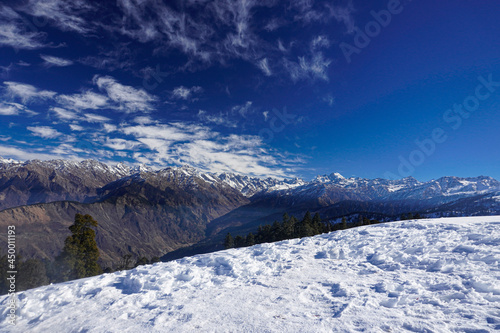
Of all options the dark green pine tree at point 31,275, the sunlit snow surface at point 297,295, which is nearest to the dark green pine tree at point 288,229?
the sunlit snow surface at point 297,295

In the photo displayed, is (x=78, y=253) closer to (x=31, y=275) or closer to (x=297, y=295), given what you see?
(x=31, y=275)

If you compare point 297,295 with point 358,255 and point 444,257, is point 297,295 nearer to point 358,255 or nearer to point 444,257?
point 358,255

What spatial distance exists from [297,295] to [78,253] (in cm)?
3088

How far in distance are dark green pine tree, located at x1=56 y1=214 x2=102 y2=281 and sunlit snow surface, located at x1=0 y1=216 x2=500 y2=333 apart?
23361 mm

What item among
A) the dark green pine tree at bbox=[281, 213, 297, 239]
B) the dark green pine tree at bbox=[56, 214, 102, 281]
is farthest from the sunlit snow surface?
the dark green pine tree at bbox=[281, 213, 297, 239]

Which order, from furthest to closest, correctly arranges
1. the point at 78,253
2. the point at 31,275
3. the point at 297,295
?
the point at 31,275
the point at 78,253
the point at 297,295

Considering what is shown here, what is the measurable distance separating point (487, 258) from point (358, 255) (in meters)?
4.37

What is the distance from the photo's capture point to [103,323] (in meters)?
5.68

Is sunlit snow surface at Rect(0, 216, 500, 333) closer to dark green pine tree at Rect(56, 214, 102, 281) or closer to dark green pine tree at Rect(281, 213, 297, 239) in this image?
dark green pine tree at Rect(56, 214, 102, 281)

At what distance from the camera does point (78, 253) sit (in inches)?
1053

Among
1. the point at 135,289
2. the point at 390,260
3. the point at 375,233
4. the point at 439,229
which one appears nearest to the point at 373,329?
the point at 390,260

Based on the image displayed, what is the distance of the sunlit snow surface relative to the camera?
196 inches

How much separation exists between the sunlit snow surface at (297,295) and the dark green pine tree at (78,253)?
23.4 meters

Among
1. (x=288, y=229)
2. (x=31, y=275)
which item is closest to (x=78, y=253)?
(x=31, y=275)
